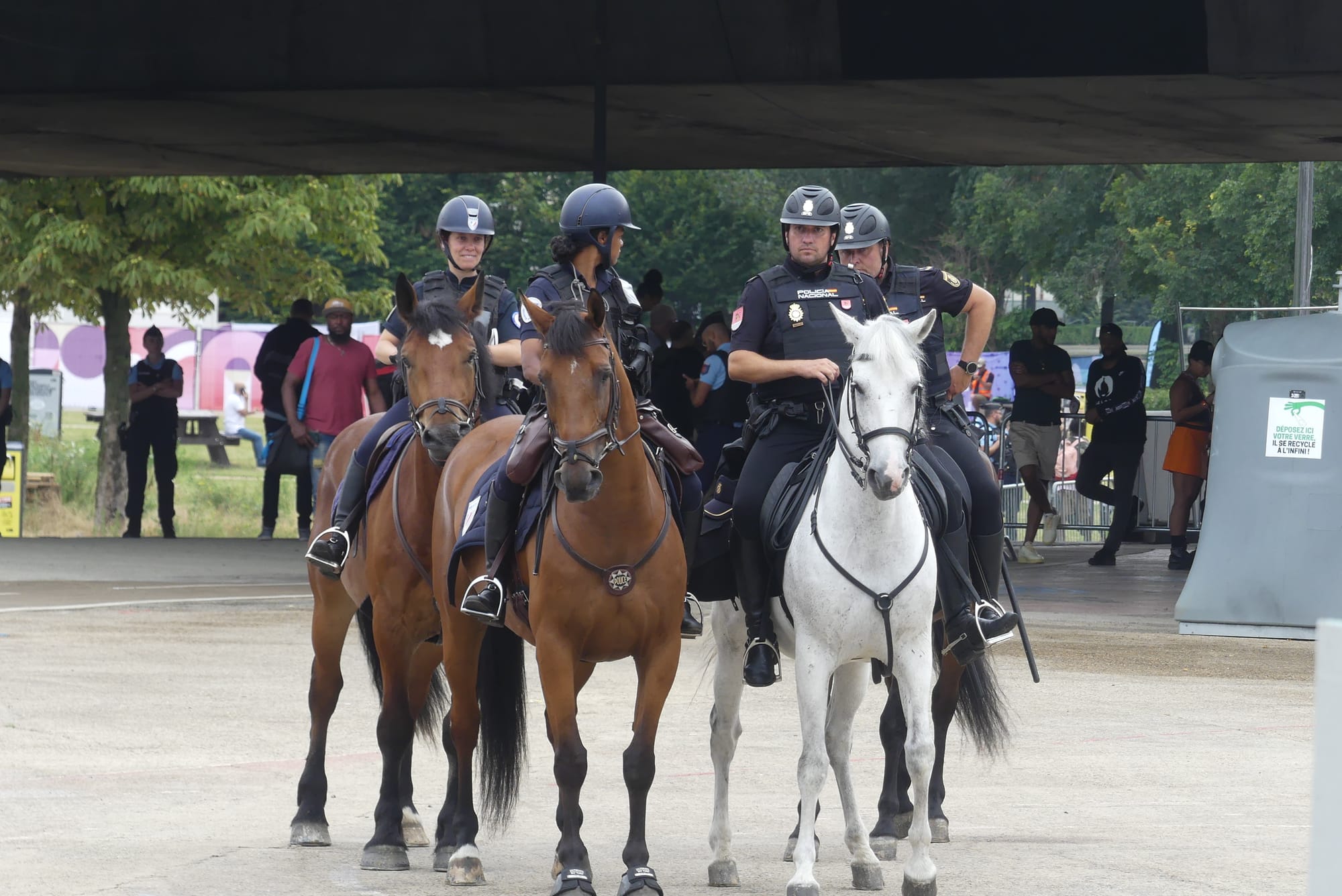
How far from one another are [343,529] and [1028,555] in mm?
13055

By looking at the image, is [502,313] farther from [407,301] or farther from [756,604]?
[756,604]

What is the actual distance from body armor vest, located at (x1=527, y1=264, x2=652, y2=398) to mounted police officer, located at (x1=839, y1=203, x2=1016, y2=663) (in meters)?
1.17

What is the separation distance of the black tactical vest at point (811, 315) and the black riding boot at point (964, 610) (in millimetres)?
849

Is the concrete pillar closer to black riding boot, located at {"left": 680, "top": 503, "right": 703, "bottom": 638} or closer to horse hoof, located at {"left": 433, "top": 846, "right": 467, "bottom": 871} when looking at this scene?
black riding boot, located at {"left": 680, "top": 503, "right": 703, "bottom": 638}

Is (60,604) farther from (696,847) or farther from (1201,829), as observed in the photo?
(1201,829)

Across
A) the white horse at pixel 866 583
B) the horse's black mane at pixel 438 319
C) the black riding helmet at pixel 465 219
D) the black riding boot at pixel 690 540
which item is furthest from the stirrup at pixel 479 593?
the black riding helmet at pixel 465 219

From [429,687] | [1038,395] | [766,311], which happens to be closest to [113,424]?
[1038,395]

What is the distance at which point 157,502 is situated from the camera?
28250mm

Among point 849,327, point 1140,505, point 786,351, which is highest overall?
point 849,327

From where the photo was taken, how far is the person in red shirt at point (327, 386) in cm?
1789

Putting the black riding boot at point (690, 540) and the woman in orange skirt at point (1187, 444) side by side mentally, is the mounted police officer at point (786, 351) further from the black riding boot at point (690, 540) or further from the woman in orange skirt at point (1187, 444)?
the woman in orange skirt at point (1187, 444)

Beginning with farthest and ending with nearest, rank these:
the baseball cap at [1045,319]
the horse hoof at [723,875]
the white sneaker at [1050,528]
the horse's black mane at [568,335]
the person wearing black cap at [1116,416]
A: the white sneaker at [1050,528]
the baseball cap at [1045,319]
the person wearing black cap at [1116,416]
the horse hoof at [723,875]
the horse's black mane at [568,335]

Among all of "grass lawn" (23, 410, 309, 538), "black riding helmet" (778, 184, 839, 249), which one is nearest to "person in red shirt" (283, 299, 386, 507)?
"grass lawn" (23, 410, 309, 538)

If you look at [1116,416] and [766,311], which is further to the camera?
[1116,416]
